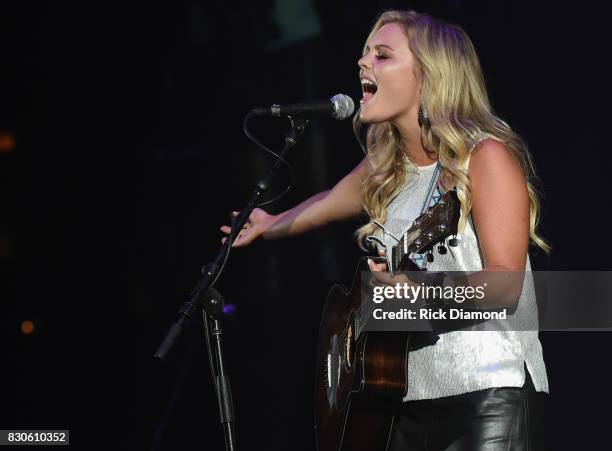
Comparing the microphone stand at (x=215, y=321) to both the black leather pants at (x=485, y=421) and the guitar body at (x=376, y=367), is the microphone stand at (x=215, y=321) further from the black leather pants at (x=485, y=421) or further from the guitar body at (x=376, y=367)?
the black leather pants at (x=485, y=421)

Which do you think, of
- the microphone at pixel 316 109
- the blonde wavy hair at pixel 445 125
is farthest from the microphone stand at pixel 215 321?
the blonde wavy hair at pixel 445 125

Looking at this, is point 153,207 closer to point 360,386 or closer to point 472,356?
point 360,386

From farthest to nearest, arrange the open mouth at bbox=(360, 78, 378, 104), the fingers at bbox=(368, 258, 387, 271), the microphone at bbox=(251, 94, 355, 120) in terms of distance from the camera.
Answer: the open mouth at bbox=(360, 78, 378, 104) < the microphone at bbox=(251, 94, 355, 120) < the fingers at bbox=(368, 258, 387, 271)

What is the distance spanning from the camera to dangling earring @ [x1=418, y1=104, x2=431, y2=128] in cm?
266

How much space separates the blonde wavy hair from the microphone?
26cm

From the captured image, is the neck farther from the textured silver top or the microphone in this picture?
the textured silver top

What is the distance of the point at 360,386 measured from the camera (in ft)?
7.93

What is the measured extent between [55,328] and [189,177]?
1183mm

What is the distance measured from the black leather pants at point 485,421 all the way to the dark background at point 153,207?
2133 mm

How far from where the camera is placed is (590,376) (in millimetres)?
3660

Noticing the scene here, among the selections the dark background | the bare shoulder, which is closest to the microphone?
the bare shoulder

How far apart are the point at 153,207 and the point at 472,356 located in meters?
2.91

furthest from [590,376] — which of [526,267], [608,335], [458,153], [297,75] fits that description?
[297,75]

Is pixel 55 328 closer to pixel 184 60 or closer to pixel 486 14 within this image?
pixel 184 60
